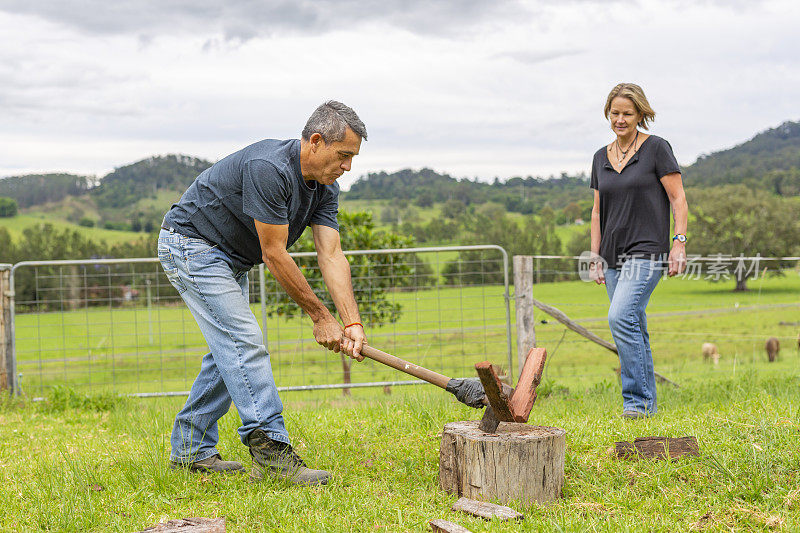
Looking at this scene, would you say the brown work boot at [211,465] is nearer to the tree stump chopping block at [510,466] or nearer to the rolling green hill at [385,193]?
the tree stump chopping block at [510,466]

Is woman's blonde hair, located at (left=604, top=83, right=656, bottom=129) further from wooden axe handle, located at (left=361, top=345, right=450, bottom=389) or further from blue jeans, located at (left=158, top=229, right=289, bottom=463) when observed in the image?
blue jeans, located at (left=158, top=229, right=289, bottom=463)

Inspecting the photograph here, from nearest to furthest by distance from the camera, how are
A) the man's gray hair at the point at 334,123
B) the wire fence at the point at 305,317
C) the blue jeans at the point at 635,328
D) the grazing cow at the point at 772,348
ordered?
the man's gray hair at the point at 334,123
the blue jeans at the point at 635,328
the wire fence at the point at 305,317
the grazing cow at the point at 772,348

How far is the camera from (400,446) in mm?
4035

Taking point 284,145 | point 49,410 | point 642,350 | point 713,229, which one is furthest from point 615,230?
point 713,229

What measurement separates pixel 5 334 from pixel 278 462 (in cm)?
474

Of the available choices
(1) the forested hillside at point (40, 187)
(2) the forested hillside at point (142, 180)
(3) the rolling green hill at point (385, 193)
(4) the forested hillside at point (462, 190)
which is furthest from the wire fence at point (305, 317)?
(1) the forested hillside at point (40, 187)

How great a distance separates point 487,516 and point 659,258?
8.34 ft

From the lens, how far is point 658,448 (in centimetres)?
346

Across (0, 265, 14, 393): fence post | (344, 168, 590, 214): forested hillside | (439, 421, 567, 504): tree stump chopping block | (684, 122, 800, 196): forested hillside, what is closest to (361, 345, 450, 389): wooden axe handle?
(439, 421, 567, 504): tree stump chopping block

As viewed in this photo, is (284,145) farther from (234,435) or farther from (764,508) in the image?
(764,508)

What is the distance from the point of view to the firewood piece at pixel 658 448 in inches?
134

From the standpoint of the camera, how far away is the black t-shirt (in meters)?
4.61

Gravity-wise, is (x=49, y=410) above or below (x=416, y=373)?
below

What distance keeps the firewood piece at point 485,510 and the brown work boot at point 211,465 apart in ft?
4.23
